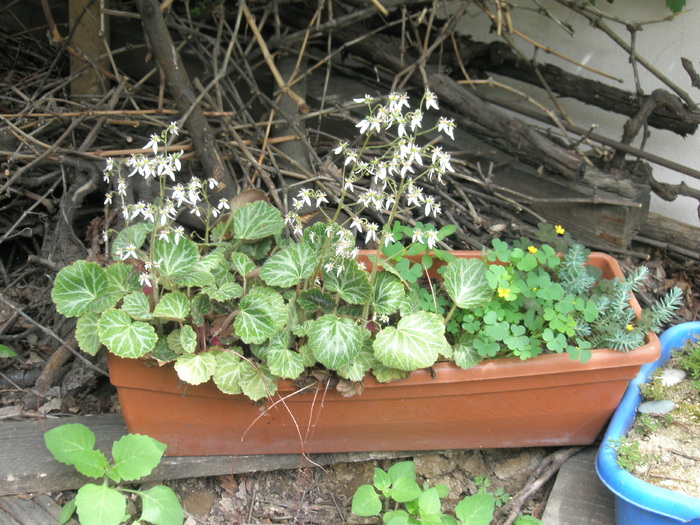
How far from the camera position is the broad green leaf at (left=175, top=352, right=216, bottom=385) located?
1529 mm

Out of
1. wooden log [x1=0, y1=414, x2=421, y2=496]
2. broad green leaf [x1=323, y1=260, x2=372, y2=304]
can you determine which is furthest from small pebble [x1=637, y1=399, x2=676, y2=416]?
broad green leaf [x1=323, y1=260, x2=372, y2=304]

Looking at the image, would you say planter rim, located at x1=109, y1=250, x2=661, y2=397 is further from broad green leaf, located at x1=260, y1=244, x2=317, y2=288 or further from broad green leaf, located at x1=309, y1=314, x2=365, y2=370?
broad green leaf, located at x1=260, y1=244, x2=317, y2=288

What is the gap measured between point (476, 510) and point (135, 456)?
93 cm

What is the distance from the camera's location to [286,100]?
251cm

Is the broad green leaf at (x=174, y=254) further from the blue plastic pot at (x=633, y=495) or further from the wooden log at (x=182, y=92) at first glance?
the blue plastic pot at (x=633, y=495)

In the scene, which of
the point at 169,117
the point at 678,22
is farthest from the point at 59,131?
the point at 678,22

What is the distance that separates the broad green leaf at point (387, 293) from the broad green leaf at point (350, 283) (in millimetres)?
75

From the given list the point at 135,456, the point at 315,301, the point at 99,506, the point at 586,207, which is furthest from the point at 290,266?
the point at 586,207

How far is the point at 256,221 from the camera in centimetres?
179

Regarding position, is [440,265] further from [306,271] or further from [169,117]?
[169,117]

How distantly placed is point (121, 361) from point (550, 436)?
1325 mm

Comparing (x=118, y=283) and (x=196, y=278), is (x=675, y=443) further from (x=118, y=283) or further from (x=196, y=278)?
(x=118, y=283)

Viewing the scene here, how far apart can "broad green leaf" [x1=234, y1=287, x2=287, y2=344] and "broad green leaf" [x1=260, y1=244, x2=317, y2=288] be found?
46mm

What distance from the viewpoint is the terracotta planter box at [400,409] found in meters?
1.71
